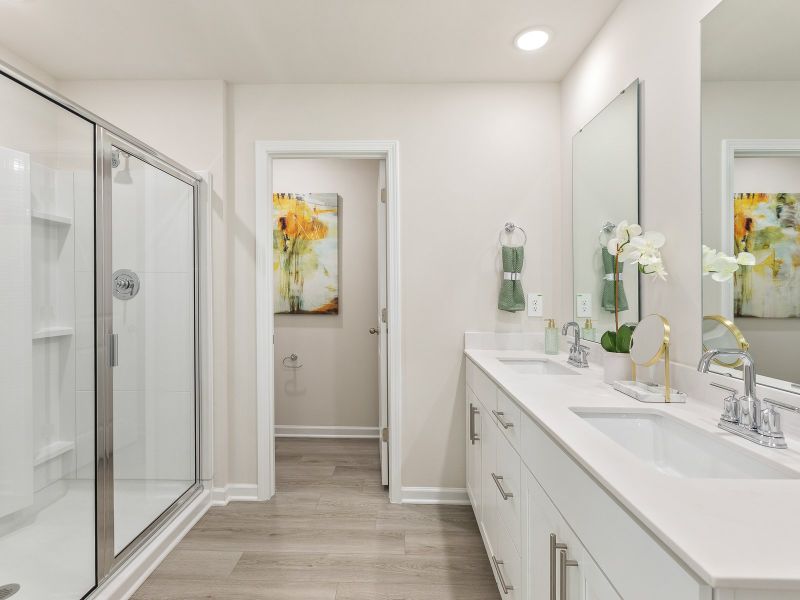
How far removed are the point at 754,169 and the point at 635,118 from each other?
764 mm

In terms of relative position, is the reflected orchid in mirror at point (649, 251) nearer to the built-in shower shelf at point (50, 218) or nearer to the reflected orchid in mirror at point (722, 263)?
the reflected orchid in mirror at point (722, 263)

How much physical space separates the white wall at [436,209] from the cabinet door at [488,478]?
0.61 metres

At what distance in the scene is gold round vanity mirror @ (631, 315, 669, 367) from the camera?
142 cm

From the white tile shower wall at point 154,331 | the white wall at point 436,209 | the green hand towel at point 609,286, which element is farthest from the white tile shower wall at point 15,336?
the green hand towel at point 609,286

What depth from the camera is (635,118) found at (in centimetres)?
185

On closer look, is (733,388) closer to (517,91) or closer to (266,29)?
(517,91)

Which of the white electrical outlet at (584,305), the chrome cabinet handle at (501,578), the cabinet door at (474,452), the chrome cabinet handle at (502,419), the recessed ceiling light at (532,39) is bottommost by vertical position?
the chrome cabinet handle at (501,578)

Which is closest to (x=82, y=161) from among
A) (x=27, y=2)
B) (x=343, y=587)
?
(x=27, y=2)

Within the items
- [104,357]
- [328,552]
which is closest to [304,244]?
[104,357]

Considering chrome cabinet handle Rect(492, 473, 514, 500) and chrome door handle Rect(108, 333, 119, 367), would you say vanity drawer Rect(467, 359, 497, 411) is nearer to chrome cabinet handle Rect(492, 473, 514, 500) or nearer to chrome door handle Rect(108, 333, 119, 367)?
chrome cabinet handle Rect(492, 473, 514, 500)


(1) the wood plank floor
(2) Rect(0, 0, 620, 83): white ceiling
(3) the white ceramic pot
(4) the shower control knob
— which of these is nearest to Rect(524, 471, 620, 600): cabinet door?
(3) the white ceramic pot

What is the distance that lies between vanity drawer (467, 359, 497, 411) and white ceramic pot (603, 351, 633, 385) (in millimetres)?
429

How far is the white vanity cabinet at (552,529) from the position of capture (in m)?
0.70

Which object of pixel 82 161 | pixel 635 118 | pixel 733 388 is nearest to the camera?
pixel 733 388
